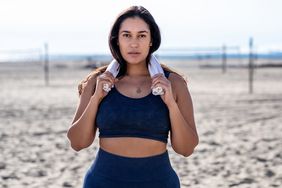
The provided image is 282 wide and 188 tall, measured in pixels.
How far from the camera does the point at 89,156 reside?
6.55m

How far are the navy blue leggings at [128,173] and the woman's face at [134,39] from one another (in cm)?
39

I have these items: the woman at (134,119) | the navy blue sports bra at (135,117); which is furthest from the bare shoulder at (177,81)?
the navy blue sports bra at (135,117)

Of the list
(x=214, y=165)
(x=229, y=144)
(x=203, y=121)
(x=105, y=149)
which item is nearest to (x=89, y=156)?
(x=214, y=165)

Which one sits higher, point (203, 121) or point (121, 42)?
point (121, 42)

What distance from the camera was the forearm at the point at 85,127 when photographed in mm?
2072

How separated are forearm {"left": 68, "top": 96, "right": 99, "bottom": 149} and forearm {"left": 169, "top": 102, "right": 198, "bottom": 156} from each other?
30 centimetres

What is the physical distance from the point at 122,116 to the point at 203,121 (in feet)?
25.7

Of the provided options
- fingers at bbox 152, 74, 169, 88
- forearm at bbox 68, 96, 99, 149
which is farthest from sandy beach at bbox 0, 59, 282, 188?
fingers at bbox 152, 74, 169, 88

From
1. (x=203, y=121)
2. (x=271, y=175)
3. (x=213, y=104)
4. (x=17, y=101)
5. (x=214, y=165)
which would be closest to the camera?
(x=271, y=175)

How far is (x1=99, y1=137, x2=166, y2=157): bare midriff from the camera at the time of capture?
2029 millimetres

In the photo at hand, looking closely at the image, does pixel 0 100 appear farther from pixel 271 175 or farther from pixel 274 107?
pixel 271 175

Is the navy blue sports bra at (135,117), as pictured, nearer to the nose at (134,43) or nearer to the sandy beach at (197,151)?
the nose at (134,43)

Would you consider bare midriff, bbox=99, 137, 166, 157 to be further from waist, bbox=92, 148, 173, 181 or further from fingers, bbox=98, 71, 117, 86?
fingers, bbox=98, 71, 117, 86

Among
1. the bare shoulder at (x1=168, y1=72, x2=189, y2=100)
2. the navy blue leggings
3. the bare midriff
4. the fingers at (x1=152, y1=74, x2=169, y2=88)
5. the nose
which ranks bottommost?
Result: the navy blue leggings
